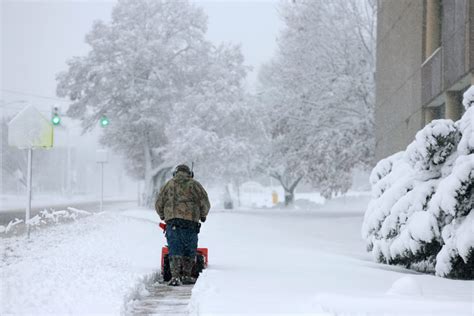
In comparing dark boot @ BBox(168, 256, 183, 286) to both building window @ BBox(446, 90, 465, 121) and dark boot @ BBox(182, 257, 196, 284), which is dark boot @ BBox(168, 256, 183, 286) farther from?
building window @ BBox(446, 90, 465, 121)

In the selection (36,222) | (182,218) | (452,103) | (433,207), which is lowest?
(36,222)

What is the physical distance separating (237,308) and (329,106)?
23.7m

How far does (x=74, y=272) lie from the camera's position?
9227mm

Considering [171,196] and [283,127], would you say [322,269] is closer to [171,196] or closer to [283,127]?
[171,196]

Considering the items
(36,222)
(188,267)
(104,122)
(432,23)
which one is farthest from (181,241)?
(104,122)

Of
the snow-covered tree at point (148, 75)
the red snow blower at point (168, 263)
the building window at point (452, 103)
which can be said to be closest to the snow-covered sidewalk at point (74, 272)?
the red snow blower at point (168, 263)

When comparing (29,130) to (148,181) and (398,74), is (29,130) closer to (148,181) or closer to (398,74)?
(398,74)

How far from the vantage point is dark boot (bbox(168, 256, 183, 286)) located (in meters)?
9.16

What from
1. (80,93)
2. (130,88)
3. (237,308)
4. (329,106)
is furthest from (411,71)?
(80,93)

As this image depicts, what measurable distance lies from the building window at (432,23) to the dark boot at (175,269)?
34.9ft

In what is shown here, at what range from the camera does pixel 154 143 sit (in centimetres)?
4103

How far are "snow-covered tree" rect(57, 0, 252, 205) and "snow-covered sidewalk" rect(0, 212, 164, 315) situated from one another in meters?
21.1

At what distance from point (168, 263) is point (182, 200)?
38.3 inches

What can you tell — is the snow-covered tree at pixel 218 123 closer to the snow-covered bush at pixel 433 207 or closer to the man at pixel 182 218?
the snow-covered bush at pixel 433 207
